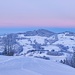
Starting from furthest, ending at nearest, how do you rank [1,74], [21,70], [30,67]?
[30,67]
[21,70]
[1,74]

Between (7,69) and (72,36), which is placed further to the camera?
(72,36)

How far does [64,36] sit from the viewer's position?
75.2m

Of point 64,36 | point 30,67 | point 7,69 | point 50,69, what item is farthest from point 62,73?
point 64,36

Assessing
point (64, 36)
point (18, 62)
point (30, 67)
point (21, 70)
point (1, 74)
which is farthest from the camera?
point (64, 36)

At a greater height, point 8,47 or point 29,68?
point 8,47

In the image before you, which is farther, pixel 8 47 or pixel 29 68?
pixel 8 47

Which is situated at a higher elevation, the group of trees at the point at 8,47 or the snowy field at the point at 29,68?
the group of trees at the point at 8,47

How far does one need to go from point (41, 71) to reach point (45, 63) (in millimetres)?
695

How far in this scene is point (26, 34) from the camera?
78.3m

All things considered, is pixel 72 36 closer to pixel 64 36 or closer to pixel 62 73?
pixel 64 36

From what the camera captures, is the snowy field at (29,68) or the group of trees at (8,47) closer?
the snowy field at (29,68)

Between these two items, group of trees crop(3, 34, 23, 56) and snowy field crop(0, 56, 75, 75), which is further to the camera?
group of trees crop(3, 34, 23, 56)

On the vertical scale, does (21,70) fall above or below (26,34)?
below

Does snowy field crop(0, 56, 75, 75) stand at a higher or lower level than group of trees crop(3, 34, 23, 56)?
lower
